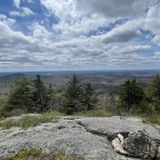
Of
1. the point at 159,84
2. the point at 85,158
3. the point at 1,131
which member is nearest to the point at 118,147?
the point at 85,158

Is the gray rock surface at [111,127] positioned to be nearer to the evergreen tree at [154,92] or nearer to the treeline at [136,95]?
the treeline at [136,95]

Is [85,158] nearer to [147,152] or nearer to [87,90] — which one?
[147,152]

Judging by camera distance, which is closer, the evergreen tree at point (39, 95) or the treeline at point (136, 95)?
the treeline at point (136, 95)

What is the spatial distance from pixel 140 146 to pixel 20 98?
34.8 m

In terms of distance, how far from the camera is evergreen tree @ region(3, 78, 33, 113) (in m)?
40.2

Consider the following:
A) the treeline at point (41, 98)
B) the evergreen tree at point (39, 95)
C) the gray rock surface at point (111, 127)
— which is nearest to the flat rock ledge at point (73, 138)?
the gray rock surface at point (111, 127)

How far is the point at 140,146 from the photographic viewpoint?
833cm

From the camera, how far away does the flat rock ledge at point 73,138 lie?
782 centimetres

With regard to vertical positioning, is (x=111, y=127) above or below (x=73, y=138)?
below

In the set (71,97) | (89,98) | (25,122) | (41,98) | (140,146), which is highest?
(25,122)

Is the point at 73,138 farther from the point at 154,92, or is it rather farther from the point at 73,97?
the point at 154,92

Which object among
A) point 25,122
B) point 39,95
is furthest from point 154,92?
point 25,122

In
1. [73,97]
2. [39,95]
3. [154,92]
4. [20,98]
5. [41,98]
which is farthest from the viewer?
[39,95]

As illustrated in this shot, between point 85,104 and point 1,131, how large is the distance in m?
33.1
